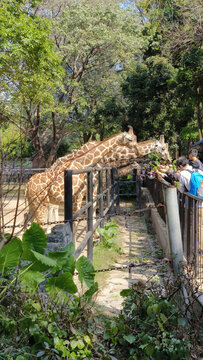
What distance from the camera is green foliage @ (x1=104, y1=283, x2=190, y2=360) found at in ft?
6.89

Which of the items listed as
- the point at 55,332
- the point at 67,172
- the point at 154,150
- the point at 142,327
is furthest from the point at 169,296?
the point at 154,150

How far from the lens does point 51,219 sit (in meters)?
7.96

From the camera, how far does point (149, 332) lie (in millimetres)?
2221

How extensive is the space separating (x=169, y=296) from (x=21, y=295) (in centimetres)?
99

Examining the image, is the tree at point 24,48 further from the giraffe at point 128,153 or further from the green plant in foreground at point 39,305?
the green plant in foreground at point 39,305

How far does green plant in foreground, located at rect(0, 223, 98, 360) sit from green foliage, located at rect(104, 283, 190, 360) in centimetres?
22

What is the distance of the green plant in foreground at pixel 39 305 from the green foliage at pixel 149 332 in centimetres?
22

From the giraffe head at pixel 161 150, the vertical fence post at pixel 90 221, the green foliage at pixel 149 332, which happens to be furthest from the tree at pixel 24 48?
the green foliage at pixel 149 332

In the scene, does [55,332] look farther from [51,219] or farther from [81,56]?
[81,56]

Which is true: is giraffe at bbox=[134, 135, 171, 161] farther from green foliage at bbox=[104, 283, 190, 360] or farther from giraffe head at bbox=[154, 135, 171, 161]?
green foliage at bbox=[104, 283, 190, 360]

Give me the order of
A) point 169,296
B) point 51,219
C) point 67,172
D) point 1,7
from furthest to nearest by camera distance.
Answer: point 1,7
point 51,219
point 67,172
point 169,296

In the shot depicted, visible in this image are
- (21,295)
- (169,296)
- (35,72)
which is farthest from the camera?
(35,72)

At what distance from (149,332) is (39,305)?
2.34ft

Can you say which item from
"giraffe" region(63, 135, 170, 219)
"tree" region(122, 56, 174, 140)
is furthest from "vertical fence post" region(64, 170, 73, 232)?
"tree" region(122, 56, 174, 140)
